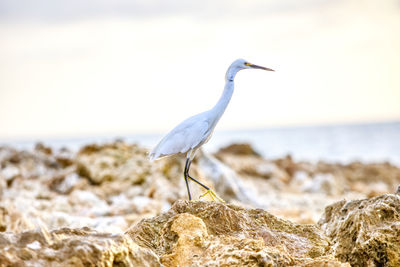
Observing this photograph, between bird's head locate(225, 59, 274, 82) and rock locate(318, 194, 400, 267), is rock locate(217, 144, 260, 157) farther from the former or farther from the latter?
rock locate(318, 194, 400, 267)

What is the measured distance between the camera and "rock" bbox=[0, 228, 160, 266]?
2.65 metres

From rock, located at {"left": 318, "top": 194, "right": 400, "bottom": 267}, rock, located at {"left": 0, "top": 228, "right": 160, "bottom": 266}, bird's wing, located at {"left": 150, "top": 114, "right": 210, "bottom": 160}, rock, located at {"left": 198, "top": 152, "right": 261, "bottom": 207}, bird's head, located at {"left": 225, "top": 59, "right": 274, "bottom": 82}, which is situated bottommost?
rock, located at {"left": 198, "top": 152, "right": 261, "bottom": 207}

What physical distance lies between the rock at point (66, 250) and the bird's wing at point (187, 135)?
2806 mm

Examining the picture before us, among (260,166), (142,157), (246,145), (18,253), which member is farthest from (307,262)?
(246,145)

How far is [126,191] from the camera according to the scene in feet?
35.2

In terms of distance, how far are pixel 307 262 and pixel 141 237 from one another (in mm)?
1203

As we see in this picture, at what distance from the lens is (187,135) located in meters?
5.65

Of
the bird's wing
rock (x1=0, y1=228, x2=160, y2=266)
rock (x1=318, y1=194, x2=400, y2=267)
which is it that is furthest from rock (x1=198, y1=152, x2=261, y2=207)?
rock (x1=0, y1=228, x2=160, y2=266)

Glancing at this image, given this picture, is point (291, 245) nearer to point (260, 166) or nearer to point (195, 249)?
point (195, 249)

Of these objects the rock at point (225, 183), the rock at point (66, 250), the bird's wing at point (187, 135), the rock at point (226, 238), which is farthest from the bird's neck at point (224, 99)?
the rock at point (225, 183)

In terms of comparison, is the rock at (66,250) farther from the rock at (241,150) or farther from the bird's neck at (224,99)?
the rock at (241,150)

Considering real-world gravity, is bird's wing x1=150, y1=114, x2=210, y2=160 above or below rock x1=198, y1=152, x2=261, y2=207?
above

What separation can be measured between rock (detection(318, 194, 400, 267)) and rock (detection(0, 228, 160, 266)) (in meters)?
1.79

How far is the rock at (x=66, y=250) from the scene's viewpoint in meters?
2.65
